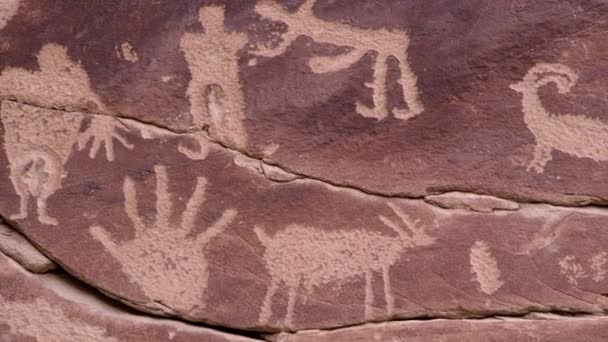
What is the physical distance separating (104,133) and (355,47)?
1.53ft

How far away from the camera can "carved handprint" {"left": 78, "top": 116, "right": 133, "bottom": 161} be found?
4.62ft

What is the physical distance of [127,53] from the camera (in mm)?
1407

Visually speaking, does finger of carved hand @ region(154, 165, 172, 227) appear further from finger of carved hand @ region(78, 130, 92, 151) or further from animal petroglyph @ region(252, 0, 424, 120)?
animal petroglyph @ region(252, 0, 424, 120)

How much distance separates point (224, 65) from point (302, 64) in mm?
137

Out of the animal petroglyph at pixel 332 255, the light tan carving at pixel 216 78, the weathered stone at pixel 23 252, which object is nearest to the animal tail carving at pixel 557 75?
the animal petroglyph at pixel 332 255

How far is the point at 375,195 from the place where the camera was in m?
1.37

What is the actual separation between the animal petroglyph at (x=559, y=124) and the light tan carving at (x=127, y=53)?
2.20ft

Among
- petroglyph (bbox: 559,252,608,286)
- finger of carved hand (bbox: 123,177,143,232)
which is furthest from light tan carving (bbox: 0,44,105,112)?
petroglyph (bbox: 559,252,608,286)

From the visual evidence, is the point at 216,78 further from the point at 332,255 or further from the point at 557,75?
the point at 557,75

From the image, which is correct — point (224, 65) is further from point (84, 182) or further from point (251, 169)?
point (84, 182)

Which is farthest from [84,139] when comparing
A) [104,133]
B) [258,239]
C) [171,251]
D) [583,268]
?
[583,268]

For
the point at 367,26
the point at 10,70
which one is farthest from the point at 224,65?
the point at 10,70

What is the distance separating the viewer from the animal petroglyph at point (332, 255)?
136cm

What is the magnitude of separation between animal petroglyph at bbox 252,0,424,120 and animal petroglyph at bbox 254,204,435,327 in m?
0.17
